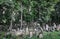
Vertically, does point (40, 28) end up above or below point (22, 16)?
below

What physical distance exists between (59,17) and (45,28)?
3.45 feet

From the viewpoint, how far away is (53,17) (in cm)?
1000

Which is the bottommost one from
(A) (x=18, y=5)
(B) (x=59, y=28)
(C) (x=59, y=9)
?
(B) (x=59, y=28)

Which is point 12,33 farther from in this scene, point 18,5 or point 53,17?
point 53,17

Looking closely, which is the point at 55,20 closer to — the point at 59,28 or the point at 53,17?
the point at 53,17

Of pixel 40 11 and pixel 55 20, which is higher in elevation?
pixel 40 11

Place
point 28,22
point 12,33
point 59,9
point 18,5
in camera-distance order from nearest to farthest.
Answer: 1. point 12,33
2. point 18,5
3. point 28,22
4. point 59,9

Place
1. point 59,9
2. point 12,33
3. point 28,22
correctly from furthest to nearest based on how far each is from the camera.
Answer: point 59,9
point 28,22
point 12,33

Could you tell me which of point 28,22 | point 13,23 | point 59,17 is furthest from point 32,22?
point 59,17

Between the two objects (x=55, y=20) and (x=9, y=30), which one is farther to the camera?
(x=55, y=20)

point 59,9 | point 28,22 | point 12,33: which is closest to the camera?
point 12,33

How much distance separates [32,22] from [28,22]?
19cm

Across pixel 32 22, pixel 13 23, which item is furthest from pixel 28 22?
pixel 13 23

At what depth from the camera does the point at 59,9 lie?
9.85 metres
